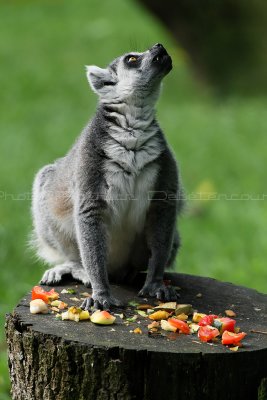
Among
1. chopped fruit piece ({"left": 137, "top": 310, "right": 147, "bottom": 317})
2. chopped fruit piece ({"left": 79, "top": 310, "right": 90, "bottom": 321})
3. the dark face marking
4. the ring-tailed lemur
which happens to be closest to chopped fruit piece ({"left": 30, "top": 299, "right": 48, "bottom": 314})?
chopped fruit piece ({"left": 79, "top": 310, "right": 90, "bottom": 321})

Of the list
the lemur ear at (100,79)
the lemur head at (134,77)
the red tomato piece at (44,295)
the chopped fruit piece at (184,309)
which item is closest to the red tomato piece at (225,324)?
the chopped fruit piece at (184,309)

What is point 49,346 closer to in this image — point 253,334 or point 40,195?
point 253,334

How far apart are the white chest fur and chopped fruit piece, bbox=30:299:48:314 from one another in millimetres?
715

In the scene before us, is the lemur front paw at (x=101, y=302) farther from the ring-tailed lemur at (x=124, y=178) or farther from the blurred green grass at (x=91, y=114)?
the blurred green grass at (x=91, y=114)

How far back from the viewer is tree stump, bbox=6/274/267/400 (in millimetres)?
3240

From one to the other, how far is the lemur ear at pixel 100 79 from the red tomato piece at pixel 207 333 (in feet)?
4.96

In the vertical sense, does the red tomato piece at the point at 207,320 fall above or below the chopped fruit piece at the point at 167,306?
below

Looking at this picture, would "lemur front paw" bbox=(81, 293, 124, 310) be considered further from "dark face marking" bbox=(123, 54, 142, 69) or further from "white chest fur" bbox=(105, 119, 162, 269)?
"dark face marking" bbox=(123, 54, 142, 69)

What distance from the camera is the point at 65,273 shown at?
175 inches

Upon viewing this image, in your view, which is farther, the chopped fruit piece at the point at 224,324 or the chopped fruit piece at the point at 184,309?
the chopped fruit piece at the point at 184,309

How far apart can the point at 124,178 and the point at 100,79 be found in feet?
2.01

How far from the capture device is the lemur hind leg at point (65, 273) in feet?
14.2

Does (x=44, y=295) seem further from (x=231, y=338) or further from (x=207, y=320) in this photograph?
(x=231, y=338)

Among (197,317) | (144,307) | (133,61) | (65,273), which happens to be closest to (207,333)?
(197,317)
